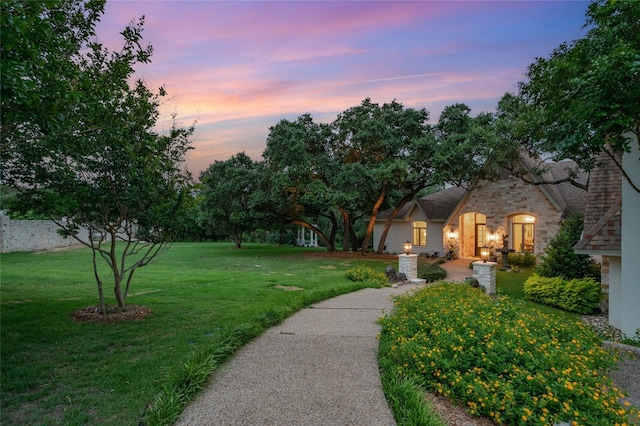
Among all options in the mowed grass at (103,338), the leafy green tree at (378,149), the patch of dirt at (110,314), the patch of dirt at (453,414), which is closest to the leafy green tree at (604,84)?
the patch of dirt at (453,414)

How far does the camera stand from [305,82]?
39.8 feet

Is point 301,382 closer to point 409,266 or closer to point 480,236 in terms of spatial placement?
point 409,266

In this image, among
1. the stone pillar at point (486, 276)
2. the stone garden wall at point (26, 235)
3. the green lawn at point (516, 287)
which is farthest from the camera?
the stone garden wall at point (26, 235)

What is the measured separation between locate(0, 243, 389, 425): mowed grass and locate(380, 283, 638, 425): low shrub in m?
2.93

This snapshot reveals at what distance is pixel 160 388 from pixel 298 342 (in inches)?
81.8

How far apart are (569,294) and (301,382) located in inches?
342

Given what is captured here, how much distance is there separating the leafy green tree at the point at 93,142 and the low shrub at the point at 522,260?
15.2 meters

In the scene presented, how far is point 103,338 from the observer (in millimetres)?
5562

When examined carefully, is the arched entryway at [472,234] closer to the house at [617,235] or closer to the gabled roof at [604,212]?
the gabled roof at [604,212]

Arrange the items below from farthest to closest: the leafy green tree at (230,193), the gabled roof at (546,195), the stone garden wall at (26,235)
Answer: the leafy green tree at (230,193) < the stone garden wall at (26,235) < the gabled roof at (546,195)

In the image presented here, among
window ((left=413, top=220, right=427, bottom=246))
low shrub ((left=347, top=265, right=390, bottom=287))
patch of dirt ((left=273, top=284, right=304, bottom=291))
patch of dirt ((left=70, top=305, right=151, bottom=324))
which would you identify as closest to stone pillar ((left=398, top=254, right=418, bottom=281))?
low shrub ((left=347, top=265, right=390, bottom=287))

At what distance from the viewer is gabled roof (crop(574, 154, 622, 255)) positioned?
25.1ft

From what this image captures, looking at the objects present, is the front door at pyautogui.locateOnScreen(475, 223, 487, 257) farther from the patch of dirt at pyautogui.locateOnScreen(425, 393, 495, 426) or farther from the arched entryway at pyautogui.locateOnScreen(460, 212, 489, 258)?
the patch of dirt at pyautogui.locateOnScreen(425, 393, 495, 426)

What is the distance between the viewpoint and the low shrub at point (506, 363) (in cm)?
346
